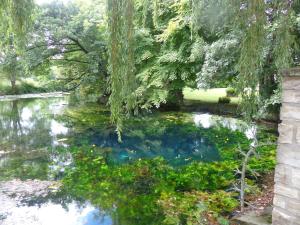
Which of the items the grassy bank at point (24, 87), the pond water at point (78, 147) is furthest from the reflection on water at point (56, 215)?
the grassy bank at point (24, 87)

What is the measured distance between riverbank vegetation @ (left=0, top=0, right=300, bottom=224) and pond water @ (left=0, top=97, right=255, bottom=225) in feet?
0.25

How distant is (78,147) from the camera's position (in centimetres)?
816

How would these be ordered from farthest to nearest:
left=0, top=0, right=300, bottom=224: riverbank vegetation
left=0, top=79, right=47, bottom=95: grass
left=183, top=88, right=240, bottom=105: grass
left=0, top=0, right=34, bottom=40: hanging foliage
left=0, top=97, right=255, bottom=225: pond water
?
left=0, top=79, right=47, bottom=95: grass < left=183, top=88, right=240, bottom=105: grass < left=0, top=97, right=255, bottom=225: pond water < left=0, top=0, right=300, bottom=224: riverbank vegetation < left=0, top=0, right=34, bottom=40: hanging foliage

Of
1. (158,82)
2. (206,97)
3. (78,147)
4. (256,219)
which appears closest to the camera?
(256,219)

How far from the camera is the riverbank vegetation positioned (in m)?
1.98

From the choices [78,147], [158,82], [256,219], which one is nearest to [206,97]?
[158,82]

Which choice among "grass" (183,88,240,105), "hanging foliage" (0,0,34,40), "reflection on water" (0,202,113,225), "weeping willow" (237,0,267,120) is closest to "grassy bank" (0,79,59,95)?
"grass" (183,88,240,105)

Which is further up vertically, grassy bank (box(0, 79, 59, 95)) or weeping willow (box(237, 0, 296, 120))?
weeping willow (box(237, 0, 296, 120))

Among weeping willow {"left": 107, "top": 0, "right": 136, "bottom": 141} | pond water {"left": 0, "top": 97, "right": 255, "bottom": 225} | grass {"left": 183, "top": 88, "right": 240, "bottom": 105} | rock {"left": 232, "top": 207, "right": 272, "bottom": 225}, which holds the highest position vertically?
weeping willow {"left": 107, "top": 0, "right": 136, "bottom": 141}

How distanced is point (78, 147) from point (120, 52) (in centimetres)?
656

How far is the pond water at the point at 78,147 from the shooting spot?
4.63 metres

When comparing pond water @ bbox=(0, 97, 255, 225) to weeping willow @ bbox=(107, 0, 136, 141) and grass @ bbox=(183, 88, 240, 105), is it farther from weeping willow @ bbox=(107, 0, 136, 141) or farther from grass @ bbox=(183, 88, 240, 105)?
grass @ bbox=(183, 88, 240, 105)

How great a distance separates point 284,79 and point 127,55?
47.5 inches

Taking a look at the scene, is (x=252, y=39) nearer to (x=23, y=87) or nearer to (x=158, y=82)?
(x=158, y=82)
